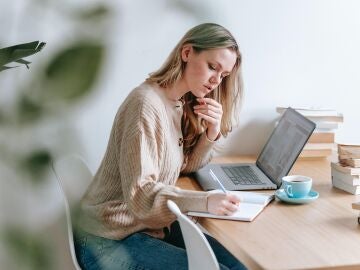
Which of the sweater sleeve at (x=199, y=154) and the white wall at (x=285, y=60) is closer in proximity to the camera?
the sweater sleeve at (x=199, y=154)

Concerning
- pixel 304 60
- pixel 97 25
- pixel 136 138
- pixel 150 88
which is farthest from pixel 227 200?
pixel 97 25

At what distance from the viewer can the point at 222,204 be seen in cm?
151

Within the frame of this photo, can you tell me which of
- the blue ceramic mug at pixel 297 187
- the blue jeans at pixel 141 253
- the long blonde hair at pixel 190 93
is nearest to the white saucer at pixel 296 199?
the blue ceramic mug at pixel 297 187

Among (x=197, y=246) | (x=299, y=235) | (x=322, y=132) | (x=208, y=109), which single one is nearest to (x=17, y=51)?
(x=197, y=246)

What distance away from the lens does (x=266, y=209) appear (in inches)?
63.5

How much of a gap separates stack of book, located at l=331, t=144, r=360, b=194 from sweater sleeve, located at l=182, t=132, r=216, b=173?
41 cm

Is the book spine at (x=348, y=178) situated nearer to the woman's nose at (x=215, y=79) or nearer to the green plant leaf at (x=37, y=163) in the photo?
the woman's nose at (x=215, y=79)

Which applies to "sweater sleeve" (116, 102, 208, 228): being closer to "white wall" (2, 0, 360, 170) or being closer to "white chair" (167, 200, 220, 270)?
"white chair" (167, 200, 220, 270)

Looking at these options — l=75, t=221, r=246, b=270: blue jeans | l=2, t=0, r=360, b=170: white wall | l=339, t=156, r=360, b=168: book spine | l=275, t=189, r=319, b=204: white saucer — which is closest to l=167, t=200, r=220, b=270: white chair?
l=75, t=221, r=246, b=270: blue jeans

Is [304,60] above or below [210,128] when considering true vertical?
above

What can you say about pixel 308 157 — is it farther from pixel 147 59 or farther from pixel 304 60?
pixel 147 59

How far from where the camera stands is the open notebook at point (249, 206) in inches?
59.4

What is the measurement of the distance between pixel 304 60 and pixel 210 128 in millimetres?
637

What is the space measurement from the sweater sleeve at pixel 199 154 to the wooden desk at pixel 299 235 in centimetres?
37
